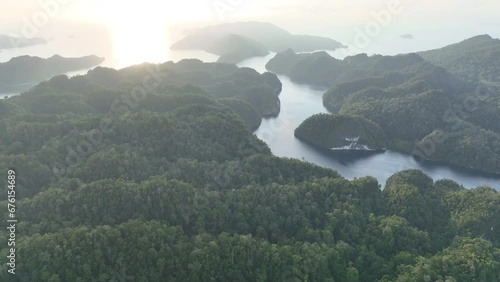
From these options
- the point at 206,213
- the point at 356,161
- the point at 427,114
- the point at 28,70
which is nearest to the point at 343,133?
the point at 356,161

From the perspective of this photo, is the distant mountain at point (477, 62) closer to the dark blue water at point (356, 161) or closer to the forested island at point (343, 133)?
the forested island at point (343, 133)

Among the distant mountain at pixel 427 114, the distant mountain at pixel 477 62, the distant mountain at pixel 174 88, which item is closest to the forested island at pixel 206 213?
the distant mountain at pixel 174 88

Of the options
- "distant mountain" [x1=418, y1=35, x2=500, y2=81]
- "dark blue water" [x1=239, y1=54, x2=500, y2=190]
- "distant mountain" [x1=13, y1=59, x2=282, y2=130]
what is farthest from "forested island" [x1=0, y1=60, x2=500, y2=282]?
"distant mountain" [x1=418, y1=35, x2=500, y2=81]

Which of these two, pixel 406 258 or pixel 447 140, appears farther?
pixel 447 140

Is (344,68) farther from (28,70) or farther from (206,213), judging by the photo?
(206,213)

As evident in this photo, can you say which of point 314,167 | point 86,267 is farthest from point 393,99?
point 86,267

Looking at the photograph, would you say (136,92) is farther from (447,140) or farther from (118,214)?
(447,140)
